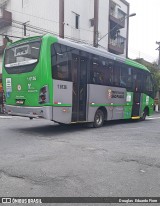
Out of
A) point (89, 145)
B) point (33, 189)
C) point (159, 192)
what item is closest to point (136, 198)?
point (159, 192)

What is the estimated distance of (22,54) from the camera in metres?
9.27

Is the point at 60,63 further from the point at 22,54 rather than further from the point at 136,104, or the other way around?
the point at 136,104

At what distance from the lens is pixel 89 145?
7250 millimetres

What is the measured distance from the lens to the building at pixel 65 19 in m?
24.7

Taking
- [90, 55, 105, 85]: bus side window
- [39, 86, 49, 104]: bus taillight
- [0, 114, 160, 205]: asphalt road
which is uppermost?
[90, 55, 105, 85]: bus side window

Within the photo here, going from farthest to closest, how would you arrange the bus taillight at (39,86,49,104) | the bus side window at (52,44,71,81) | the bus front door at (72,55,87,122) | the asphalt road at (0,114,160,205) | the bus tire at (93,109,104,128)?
the bus tire at (93,109,104,128) < the bus front door at (72,55,87,122) < the bus side window at (52,44,71,81) < the bus taillight at (39,86,49,104) < the asphalt road at (0,114,160,205)

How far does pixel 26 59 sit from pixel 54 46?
123 cm

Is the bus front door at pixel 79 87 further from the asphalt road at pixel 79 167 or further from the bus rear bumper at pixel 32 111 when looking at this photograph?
the asphalt road at pixel 79 167

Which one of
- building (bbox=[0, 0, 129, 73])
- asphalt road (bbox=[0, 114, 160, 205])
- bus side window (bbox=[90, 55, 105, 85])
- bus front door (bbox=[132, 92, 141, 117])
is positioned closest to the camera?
asphalt road (bbox=[0, 114, 160, 205])

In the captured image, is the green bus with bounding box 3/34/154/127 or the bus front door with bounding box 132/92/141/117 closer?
the green bus with bounding box 3/34/154/127

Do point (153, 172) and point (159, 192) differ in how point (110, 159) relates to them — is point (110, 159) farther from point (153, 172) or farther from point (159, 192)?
point (159, 192)

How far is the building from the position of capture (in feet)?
81.0

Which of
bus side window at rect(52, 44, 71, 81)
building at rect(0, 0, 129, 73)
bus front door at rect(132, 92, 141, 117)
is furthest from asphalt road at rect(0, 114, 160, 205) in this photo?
building at rect(0, 0, 129, 73)

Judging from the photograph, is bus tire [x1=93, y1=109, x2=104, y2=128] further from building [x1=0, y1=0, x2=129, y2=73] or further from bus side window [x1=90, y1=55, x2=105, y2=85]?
building [x1=0, y1=0, x2=129, y2=73]
